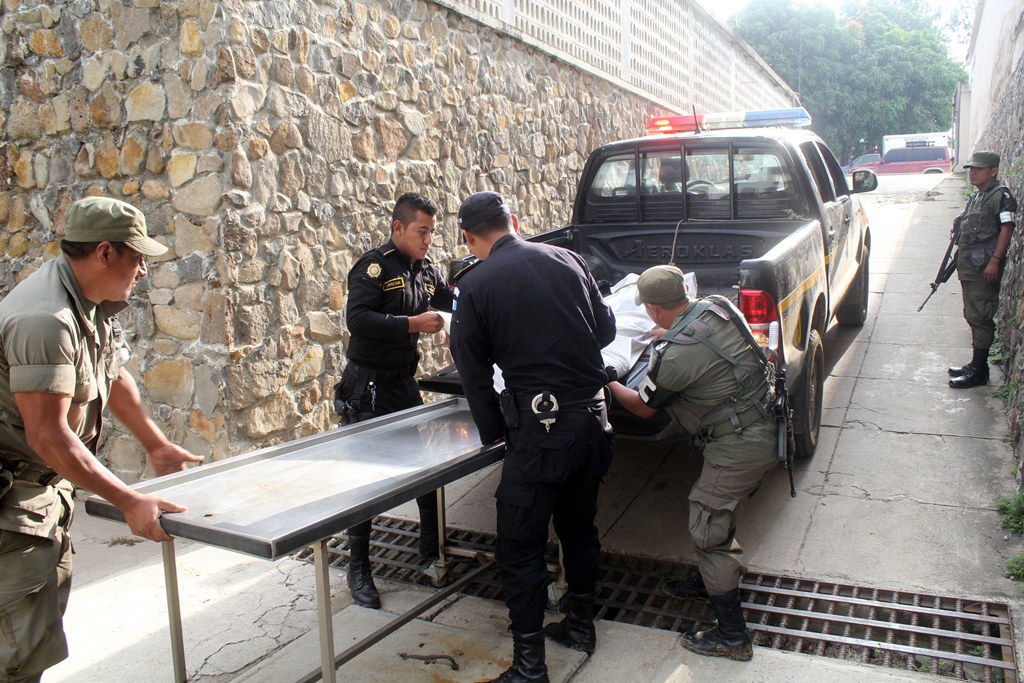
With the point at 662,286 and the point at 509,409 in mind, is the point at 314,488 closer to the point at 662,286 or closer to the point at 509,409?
the point at 509,409

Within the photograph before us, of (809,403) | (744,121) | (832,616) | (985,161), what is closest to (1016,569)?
(832,616)

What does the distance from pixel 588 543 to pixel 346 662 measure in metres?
1.12

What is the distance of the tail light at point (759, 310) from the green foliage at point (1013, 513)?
1539 millimetres

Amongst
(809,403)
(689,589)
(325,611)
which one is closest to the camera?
(325,611)

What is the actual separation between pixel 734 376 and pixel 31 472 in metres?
2.60

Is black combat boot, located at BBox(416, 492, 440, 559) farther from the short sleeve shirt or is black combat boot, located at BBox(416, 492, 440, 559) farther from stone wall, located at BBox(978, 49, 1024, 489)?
stone wall, located at BBox(978, 49, 1024, 489)

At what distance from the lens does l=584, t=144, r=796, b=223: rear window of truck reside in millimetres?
5785

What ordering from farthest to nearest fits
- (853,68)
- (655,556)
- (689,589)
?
(853,68)
(655,556)
(689,589)

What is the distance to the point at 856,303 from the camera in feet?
26.7

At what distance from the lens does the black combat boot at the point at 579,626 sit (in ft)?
11.5

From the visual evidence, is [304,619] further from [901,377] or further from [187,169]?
[901,377]

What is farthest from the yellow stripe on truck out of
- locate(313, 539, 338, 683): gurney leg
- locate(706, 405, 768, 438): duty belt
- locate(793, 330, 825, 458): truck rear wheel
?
locate(313, 539, 338, 683): gurney leg

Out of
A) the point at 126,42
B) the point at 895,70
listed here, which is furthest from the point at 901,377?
the point at 895,70

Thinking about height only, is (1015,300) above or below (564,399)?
below
